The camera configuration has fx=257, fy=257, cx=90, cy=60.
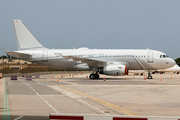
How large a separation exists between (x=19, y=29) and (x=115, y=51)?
15248 mm

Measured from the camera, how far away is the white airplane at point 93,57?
37.7 m

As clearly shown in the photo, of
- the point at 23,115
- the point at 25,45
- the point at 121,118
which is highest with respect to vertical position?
the point at 25,45

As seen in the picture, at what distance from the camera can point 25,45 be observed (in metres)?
40.2

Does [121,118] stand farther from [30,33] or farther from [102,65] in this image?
[30,33]

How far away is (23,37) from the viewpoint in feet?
132

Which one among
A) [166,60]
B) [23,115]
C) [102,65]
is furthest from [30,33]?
[23,115]

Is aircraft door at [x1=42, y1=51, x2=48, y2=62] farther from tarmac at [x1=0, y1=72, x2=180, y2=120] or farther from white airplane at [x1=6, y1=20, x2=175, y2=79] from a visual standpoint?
tarmac at [x1=0, y1=72, x2=180, y2=120]

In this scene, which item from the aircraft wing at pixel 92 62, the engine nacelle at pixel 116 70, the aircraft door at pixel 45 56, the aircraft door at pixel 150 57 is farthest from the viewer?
the aircraft door at pixel 45 56

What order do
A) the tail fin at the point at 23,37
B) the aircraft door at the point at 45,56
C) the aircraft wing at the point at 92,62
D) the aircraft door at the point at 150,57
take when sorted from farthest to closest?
the tail fin at the point at 23,37 < the aircraft door at the point at 45,56 < the aircraft door at the point at 150,57 < the aircraft wing at the point at 92,62

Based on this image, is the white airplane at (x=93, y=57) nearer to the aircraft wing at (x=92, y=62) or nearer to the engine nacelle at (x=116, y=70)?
the aircraft wing at (x=92, y=62)

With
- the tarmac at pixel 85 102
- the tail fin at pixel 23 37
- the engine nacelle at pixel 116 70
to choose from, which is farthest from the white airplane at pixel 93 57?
the tarmac at pixel 85 102

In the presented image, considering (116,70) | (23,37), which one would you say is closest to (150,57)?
(116,70)

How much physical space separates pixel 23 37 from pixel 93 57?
37.6ft

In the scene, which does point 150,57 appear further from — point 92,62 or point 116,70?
point 92,62
